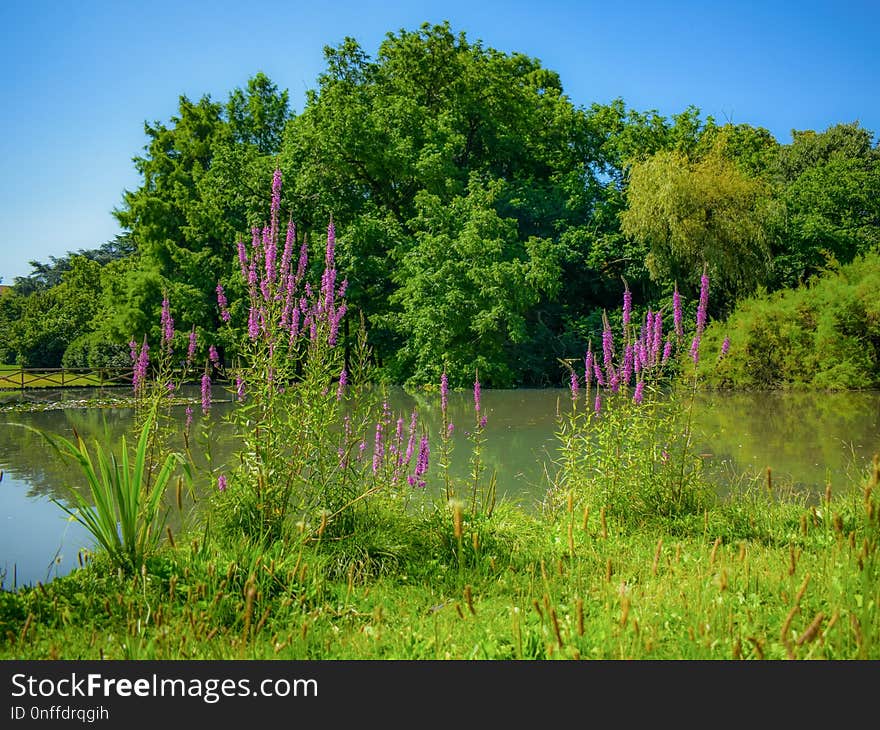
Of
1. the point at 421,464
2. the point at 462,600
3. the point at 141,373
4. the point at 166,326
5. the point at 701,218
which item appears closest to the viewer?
the point at 462,600

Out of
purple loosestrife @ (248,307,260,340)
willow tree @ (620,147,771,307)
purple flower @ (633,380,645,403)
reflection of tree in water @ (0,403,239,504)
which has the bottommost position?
reflection of tree in water @ (0,403,239,504)

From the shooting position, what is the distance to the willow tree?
21.9 meters

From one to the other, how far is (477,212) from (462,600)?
19729mm

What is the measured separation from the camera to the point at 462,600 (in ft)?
11.2

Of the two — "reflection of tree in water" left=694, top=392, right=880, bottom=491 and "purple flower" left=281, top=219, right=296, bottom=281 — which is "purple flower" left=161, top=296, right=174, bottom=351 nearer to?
"purple flower" left=281, top=219, right=296, bottom=281

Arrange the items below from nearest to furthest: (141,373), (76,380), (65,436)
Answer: (141,373), (65,436), (76,380)

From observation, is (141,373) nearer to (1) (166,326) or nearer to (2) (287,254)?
(1) (166,326)

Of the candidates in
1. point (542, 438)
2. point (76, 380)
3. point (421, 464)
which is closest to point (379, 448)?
point (421, 464)

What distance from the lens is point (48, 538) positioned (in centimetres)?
634

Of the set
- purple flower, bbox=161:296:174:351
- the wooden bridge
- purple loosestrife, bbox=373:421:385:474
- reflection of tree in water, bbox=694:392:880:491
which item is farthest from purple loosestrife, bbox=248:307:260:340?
the wooden bridge

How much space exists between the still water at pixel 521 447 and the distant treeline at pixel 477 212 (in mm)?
3791

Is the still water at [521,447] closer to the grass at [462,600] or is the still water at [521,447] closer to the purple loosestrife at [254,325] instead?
the purple loosestrife at [254,325]

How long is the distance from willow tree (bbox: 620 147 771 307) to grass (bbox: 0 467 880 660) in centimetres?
1887

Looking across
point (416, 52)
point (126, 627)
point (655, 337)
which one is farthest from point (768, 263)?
point (126, 627)
